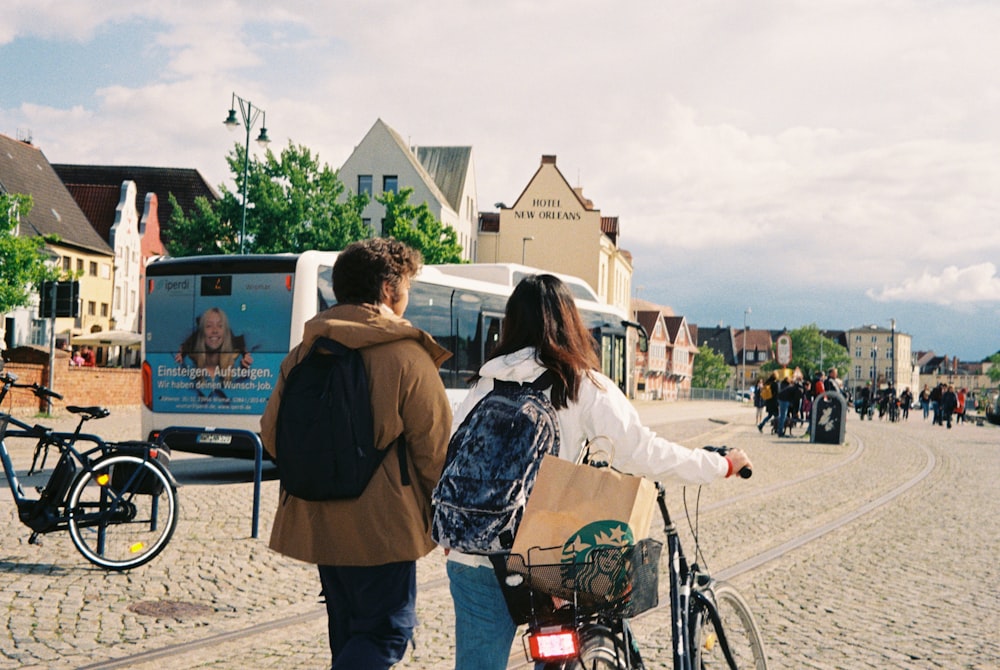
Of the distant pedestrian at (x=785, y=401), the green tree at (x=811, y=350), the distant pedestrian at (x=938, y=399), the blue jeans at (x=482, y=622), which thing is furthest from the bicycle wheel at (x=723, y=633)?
the green tree at (x=811, y=350)

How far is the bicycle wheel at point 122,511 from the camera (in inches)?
298

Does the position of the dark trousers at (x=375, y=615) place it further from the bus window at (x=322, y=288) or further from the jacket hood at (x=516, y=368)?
the bus window at (x=322, y=288)

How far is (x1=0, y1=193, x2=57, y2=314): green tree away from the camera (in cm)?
3384

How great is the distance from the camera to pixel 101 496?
760cm

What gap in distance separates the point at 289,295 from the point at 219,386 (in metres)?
1.53

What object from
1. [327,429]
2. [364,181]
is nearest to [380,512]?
[327,429]

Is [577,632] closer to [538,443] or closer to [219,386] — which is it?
[538,443]

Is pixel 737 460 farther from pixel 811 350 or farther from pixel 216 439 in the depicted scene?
pixel 811 350

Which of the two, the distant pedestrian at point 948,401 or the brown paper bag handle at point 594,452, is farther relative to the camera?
the distant pedestrian at point 948,401

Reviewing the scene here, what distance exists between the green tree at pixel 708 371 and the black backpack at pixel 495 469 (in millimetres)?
148141

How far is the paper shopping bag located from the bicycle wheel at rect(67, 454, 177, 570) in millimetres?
5386

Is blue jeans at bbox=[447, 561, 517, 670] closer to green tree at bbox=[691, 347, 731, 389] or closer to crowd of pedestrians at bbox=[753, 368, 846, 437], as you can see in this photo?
crowd of pedestrians at bbox=[753, 368, 846, 437]

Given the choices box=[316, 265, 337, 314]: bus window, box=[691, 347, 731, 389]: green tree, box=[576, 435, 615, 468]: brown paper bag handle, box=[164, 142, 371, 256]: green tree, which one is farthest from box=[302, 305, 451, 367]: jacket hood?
box=[691, 347, 731, 389]: green tree

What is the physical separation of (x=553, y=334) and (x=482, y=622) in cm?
86
